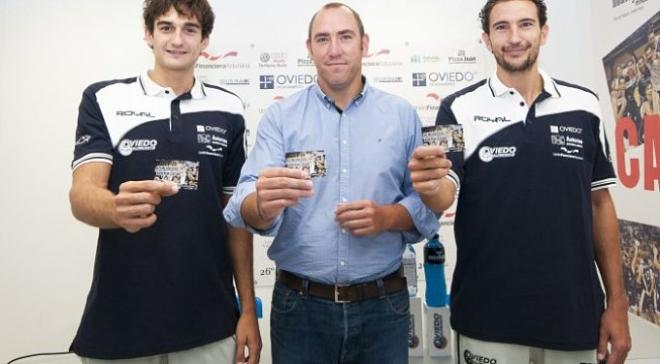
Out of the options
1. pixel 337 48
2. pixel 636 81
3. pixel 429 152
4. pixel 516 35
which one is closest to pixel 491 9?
pixel 516 35

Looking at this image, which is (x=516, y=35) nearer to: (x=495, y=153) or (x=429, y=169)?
(x=495, y=153)

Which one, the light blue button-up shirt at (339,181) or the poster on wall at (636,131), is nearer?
the light blue button-up shirt at (339,181)

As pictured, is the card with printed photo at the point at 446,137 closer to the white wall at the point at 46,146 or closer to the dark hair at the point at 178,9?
the dark hair at the point at 178,9

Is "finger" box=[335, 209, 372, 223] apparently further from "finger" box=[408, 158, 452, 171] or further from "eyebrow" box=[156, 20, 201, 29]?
"eyebrow" box=[156, 20, 201, 29]

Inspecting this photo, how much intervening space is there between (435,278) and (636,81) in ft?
6.18

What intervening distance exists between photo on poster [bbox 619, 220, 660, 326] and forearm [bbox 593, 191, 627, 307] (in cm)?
133

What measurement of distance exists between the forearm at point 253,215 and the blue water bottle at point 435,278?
4.21 ft

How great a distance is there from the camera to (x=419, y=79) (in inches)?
143

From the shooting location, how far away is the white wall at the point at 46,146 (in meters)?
3.41

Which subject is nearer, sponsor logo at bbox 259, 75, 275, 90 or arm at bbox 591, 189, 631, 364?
arm at bbox 591, 189, 631, 364

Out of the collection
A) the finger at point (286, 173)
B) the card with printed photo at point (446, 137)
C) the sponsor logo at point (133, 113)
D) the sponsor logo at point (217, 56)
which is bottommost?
the finger at point (286, 173)

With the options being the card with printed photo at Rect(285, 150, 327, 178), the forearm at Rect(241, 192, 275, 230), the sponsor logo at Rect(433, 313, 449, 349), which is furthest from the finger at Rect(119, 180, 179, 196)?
the sponsor logo at Rect(433, 313, 449, 349)

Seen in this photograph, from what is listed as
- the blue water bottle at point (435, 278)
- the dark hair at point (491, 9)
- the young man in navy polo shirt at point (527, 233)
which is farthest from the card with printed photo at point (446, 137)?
the blue water bottle at point (435, 278)

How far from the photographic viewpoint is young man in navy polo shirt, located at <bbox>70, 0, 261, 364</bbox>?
5.56 feet
